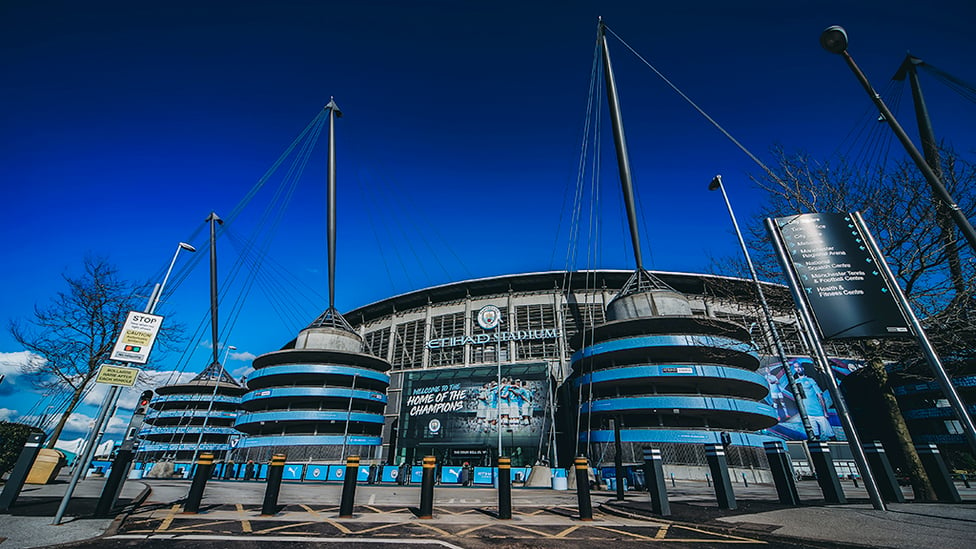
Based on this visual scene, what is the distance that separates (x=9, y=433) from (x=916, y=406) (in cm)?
7342

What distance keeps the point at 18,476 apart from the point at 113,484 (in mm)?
2226

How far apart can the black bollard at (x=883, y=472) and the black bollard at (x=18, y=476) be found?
1973 centimetres

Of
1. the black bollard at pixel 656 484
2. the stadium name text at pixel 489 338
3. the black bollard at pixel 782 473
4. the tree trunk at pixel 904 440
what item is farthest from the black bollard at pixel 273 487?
the stadium name text at pixel 489 338

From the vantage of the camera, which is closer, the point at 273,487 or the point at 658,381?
the point at 273,487

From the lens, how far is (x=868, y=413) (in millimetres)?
47219

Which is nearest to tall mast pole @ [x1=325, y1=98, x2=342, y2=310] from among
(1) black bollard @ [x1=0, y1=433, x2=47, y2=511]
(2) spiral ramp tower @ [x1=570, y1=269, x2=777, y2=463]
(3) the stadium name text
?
(3) the stadium name text

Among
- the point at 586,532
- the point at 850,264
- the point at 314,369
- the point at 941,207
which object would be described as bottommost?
the point at 586,532

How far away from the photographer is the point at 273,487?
845 centimetres

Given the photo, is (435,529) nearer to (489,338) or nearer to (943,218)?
(943,218)

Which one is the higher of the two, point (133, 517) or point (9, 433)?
point (9, 433)

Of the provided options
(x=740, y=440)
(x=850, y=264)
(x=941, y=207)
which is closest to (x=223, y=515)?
(x=850, y=264)

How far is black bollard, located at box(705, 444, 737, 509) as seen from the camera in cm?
886

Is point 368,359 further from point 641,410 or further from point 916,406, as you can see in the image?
point 916,406

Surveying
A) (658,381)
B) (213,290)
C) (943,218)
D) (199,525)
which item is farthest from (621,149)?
(213,290)
